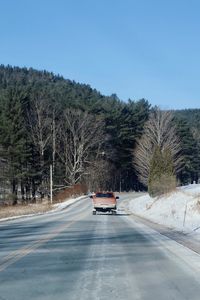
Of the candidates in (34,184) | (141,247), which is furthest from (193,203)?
(34,184)

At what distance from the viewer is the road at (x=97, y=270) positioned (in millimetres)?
8805

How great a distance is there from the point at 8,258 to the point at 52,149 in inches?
2915

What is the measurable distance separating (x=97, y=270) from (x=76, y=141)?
261 feet

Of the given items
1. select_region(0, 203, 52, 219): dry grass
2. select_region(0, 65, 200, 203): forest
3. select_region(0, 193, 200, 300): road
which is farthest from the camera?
select_region(0, 65, 200, 203): forest

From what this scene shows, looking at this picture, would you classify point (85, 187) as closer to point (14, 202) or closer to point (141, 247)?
point (14, 202)

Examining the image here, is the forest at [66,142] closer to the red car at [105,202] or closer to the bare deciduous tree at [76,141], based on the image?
the bare deciduous tree at [76,141]

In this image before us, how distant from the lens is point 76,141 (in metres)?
90.8

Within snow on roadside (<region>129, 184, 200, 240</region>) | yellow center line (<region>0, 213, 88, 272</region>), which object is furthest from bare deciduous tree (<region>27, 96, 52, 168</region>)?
yellow center line (<region>0, 213, 88, 272</region>)

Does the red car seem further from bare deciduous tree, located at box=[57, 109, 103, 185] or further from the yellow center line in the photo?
bare deciduous tree, located at box=[57, 109, 103, 185]

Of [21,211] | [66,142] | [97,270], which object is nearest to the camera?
[97,270]

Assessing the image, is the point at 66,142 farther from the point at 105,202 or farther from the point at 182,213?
the point at 182,213

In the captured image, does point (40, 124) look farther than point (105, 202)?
Yes

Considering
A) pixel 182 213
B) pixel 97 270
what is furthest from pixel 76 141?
pixel 97 270

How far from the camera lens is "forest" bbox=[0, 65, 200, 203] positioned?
78875 millimetres
